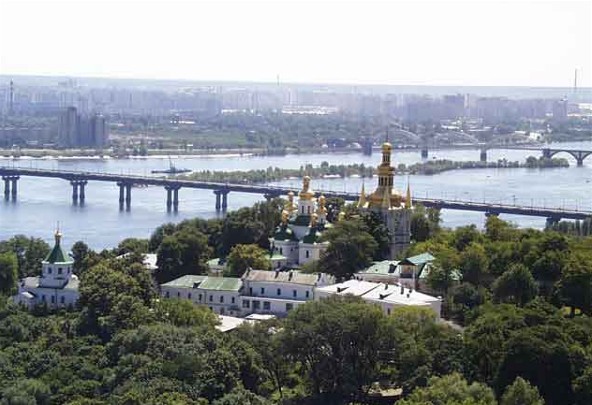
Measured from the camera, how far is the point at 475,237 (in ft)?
57.0

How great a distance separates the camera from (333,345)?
12.5m

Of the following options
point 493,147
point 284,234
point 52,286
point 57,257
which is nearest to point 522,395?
point 52,286

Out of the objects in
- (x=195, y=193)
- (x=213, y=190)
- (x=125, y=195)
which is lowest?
(x=195, y=193)

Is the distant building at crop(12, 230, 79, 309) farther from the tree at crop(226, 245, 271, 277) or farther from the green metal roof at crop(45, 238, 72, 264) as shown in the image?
the tree at crop(226, 245, 271, 277)

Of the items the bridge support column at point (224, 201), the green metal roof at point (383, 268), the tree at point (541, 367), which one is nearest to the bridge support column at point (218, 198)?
the bridge support column at point (224, 201)

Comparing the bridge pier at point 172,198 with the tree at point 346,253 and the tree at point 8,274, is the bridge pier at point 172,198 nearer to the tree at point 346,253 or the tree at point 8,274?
the tree at point 8,274

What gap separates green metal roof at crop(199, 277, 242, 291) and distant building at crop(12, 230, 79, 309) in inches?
54.2

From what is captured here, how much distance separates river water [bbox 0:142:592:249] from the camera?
95.9 feet

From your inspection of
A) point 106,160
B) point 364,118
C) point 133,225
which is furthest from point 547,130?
point 133,225

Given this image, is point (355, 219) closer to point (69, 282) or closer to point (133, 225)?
point (69, 282)

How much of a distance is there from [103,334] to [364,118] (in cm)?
7296

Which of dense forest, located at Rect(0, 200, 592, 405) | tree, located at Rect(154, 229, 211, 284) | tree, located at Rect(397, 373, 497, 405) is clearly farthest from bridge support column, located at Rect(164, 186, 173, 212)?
tree, located at Rect(397, 373, 497, 405)

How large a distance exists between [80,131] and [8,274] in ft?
143

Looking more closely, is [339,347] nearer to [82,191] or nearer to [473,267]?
[473,267]
